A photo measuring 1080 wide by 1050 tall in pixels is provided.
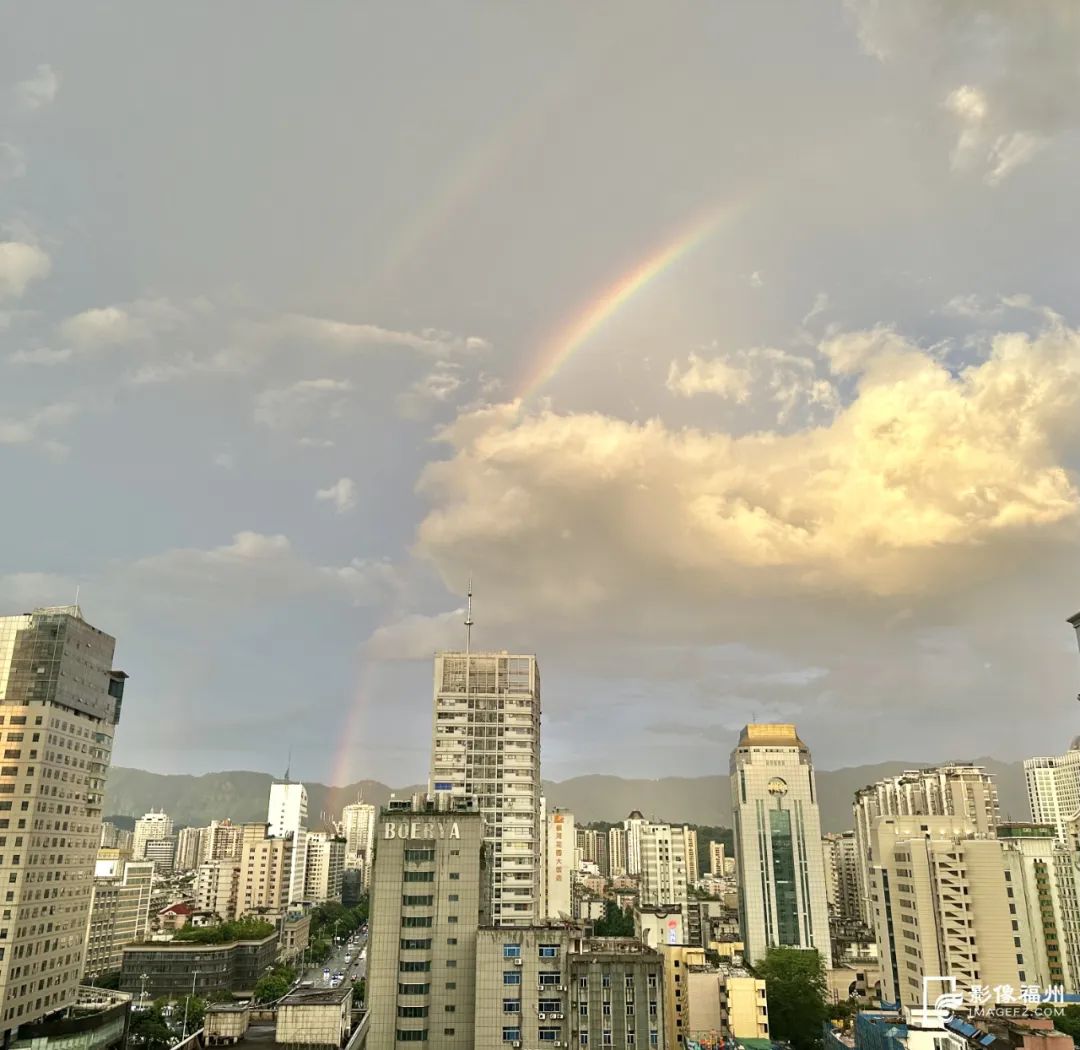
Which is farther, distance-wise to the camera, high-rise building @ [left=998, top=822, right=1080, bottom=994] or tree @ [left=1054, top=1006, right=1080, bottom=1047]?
high-rise building @ [left=998, top=822, right=1080, bottom=994]

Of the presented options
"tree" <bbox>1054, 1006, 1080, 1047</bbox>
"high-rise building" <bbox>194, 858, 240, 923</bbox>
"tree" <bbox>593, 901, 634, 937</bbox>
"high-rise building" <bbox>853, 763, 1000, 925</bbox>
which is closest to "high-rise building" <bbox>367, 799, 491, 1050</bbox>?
"tree" <bbox>1054, 1006, 1080, 1047</bbox>

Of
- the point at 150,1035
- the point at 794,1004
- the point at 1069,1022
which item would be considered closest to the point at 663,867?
the point at 794,1004

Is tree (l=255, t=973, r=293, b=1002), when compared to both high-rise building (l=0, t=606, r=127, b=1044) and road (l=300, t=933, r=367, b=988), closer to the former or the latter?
road (l=300, t=933, r=367, b=988)

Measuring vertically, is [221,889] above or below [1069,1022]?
below

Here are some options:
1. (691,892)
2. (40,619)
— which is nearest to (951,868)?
(40,619)

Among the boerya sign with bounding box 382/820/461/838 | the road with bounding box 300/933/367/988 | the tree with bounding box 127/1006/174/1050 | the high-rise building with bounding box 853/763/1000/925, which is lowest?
the road with bounding box 300/933/367/988

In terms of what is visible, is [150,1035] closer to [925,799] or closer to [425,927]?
[425,927]
